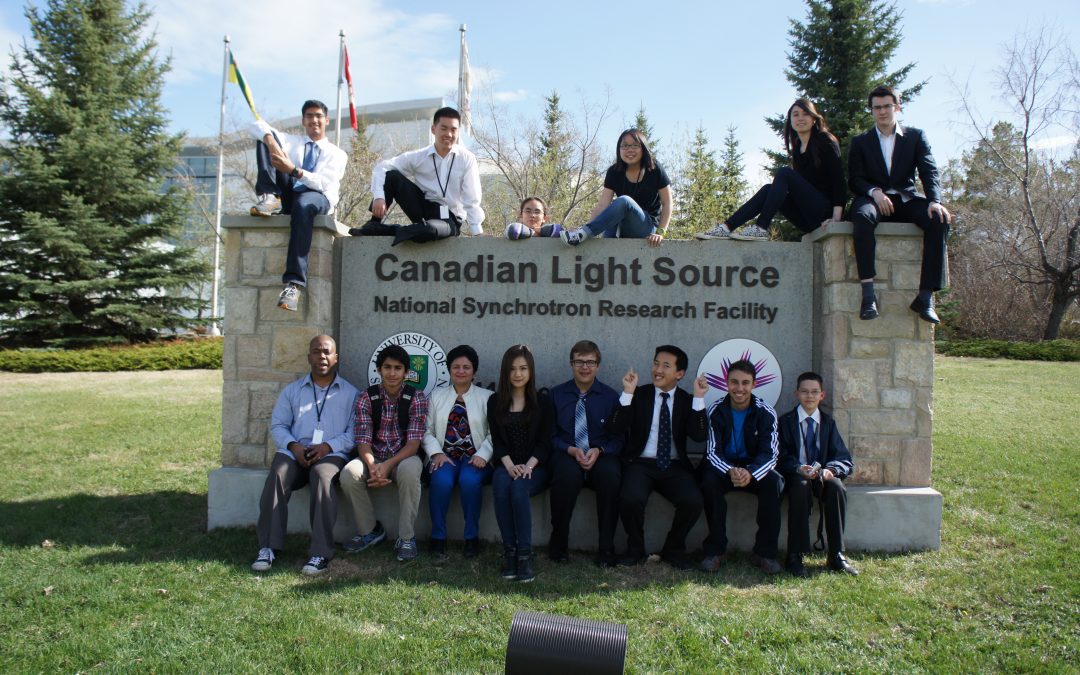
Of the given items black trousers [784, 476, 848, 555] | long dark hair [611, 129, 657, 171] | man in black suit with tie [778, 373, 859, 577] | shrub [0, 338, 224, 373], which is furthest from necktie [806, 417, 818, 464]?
shrub [0, 338, 224, 373]

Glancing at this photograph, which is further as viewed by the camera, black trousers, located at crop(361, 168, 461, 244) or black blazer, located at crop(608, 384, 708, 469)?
black trousers, located at crop(361, 168, 461, 244)

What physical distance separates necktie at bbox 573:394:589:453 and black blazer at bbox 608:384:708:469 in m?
0.16

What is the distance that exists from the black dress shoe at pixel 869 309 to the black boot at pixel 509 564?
2.78 meters

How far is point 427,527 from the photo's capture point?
492 centimetres

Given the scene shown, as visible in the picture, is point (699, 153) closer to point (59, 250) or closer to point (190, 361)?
point (190, 361)

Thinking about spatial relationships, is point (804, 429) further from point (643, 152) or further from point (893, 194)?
point (643, 152)

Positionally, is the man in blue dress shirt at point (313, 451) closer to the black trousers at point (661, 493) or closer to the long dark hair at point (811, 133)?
the black trousers at point (661, 493)

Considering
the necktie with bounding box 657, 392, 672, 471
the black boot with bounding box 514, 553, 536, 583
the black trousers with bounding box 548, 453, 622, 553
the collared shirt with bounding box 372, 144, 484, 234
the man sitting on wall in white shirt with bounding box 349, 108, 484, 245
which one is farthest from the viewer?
the collared shirt with bounding box 372, 144, 484, 234

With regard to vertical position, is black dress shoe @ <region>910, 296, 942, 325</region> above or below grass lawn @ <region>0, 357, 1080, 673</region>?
above

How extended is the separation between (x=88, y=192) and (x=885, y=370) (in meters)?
19.2

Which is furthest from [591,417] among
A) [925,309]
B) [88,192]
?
[88,192]

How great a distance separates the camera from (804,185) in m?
5.31

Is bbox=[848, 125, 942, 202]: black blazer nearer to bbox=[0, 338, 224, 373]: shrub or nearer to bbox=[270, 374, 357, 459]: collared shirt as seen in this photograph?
bbox=[270, 374, 357, 459]: collared shirt

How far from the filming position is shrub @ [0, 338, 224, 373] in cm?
1561
